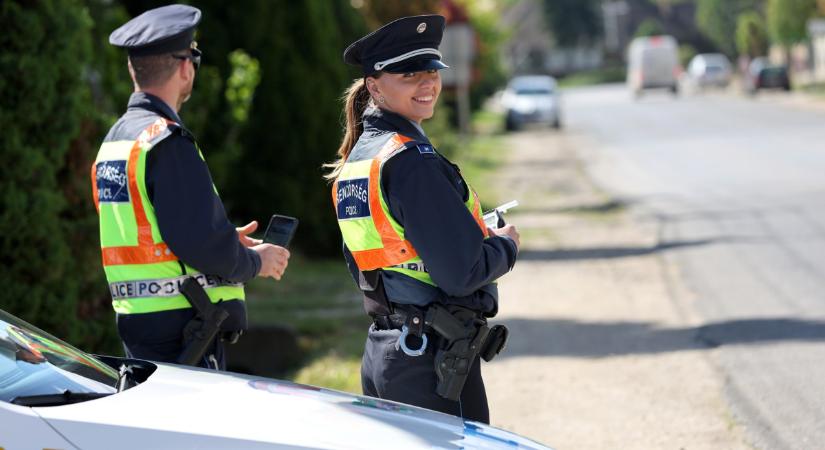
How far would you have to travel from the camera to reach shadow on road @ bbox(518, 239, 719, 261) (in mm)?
12836

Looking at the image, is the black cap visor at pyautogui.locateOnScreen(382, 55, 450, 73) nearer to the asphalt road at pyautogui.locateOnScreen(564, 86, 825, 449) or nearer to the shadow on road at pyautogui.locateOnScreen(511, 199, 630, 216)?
the asphalt road at pyautogui.locateOnScreen(564, 86, 825, 449)

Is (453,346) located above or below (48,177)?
below

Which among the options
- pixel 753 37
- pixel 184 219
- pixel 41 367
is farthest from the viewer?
pixel 753 37

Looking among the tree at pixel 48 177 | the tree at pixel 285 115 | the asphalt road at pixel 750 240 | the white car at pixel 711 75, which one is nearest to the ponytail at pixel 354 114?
the asphalt road at pixel 750 240

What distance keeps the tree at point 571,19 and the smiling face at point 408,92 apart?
349ft

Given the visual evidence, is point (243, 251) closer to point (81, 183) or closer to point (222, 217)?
point (222, 217)

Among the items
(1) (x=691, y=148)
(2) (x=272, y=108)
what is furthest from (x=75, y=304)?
(1) (x=691, y=148)

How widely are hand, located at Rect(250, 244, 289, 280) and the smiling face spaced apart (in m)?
0.91

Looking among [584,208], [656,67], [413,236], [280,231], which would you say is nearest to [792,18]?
[656,67]

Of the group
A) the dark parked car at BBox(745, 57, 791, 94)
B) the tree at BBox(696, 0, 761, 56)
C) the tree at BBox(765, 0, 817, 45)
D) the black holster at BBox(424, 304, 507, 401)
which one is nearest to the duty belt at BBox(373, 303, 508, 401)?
the black holster at BBox(424, 304, 507, 401)

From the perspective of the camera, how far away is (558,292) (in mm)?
10852

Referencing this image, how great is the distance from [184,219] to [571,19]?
107 metres

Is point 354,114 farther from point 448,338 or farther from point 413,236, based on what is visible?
point 448,338

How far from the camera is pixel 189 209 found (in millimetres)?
4199
